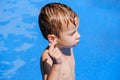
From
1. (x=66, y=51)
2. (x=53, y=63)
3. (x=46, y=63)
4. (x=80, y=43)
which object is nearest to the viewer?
(x=53, y=63)

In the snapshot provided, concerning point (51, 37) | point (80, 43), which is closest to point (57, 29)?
point (51, 37)

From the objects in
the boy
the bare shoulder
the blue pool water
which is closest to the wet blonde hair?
the boy

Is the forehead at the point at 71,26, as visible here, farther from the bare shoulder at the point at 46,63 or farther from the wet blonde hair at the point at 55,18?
the bare shoulder at the point at 46,63

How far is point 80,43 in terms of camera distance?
296 cm

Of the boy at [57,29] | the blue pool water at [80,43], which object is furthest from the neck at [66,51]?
the blue pool water at [80,43]

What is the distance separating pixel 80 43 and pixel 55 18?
1.62 meters

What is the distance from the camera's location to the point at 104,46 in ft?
9.63

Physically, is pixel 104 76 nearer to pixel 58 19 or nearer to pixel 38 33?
pixel 38 33

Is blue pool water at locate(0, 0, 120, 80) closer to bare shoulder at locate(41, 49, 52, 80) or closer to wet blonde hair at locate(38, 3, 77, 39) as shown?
bare shoulder at locate(41, 49, 52, 80)

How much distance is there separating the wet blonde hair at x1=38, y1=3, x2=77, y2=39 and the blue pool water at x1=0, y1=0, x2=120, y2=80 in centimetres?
117

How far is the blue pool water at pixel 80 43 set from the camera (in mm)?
2592

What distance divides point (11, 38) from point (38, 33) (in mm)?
306

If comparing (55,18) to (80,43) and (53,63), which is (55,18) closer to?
(53,63)

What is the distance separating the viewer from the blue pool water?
259 cm
